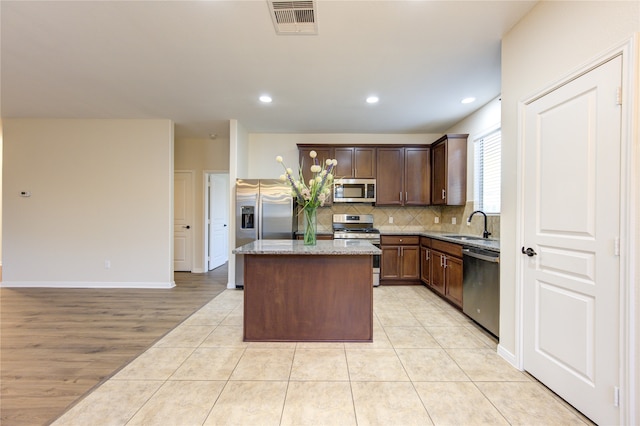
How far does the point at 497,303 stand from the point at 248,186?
12.0 ft

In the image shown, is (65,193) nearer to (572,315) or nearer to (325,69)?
(325,69)

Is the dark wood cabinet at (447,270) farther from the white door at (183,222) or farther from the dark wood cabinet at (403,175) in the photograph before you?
the white door at (183,222)

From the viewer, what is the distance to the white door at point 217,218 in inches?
226

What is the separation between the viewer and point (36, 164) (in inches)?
174

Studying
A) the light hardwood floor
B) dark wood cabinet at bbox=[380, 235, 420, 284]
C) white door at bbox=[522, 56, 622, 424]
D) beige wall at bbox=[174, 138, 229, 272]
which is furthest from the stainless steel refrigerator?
white door at bbox=[522, 56, 622, 424]

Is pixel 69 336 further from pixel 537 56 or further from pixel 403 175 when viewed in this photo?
pixel 403 175

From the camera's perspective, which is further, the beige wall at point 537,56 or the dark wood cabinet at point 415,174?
the dark wood cabinet at point 415,174

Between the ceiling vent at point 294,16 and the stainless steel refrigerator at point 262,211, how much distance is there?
2461mm

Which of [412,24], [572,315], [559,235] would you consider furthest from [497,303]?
[412,24]

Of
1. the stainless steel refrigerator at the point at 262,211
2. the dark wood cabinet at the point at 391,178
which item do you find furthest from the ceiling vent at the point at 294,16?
the dark wood cabinet at the point at 391,178

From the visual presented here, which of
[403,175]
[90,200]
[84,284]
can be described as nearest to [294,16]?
[403,175]

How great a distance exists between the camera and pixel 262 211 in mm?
4398

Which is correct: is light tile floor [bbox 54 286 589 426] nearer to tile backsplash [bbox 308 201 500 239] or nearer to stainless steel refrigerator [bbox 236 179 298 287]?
stainless steel refrigerator [bbox 236 179 298 287]

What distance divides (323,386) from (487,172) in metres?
3.50
